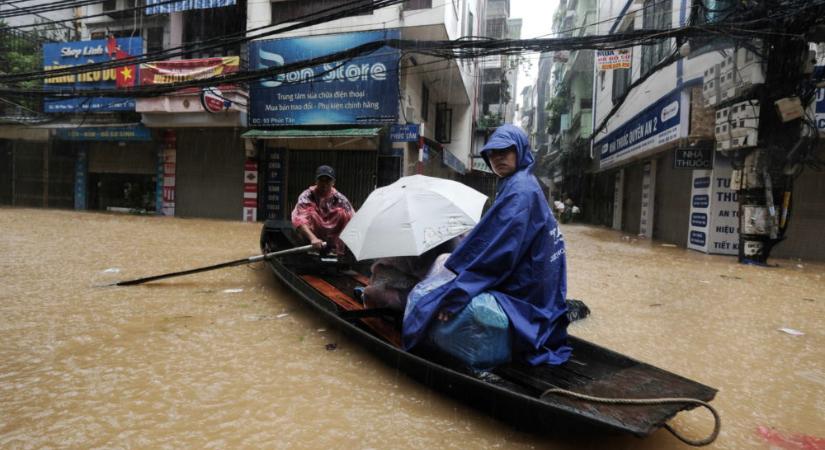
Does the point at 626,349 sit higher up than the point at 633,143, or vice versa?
the point at 633,143

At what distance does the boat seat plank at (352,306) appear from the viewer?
3105 mm

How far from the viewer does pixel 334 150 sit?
1481 centimetres

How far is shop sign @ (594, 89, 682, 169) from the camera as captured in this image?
1121 centimetres

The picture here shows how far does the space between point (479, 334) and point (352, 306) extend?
1644mm

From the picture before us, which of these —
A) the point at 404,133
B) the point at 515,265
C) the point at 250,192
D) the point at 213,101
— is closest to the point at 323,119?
the point at 404,133

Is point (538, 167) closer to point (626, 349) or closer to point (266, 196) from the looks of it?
point (266, 196)

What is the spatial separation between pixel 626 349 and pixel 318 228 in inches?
141

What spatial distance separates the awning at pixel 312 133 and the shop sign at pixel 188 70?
6.13 ft

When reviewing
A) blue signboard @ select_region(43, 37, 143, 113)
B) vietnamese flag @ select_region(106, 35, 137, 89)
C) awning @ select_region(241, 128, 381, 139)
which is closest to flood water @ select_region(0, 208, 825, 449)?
awning @ select_region(241, 128, 381, 139)

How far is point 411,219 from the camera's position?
3.14m

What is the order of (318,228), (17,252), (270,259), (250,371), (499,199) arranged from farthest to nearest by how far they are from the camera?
1. (17,252)
2. (318,228)
3. (270,259)
4. (250,371)
5. (499,199)

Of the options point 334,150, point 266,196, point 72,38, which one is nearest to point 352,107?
point 334,150

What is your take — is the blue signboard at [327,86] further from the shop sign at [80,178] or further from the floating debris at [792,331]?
the floating debris at [792,331]

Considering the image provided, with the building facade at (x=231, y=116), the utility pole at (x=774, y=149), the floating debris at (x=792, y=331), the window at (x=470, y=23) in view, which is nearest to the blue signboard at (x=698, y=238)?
the utility pole at (x=774, y=149)
